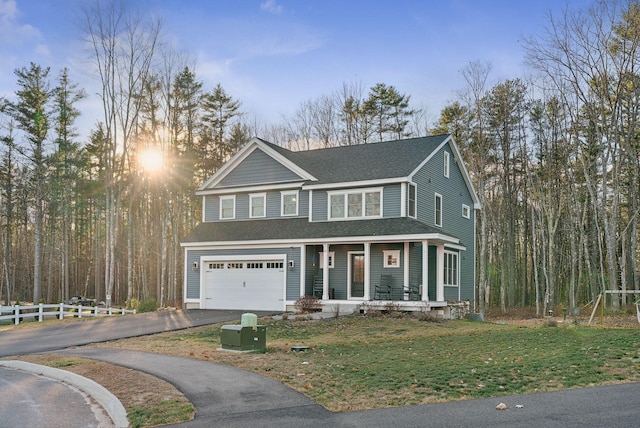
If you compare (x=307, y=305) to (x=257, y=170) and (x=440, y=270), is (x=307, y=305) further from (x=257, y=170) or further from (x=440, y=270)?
(x=257, y=170)

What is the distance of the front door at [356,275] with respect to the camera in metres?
24.9

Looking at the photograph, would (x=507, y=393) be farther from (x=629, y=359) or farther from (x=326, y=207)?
(x=326, y=207)

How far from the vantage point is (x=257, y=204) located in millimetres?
28328

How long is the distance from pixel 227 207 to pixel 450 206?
11.1 metres

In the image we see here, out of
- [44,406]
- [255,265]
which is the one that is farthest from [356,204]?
[44,406]

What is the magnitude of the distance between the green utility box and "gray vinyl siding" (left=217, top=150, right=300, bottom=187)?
13.8 meters

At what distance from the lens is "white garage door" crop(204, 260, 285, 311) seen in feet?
84.9

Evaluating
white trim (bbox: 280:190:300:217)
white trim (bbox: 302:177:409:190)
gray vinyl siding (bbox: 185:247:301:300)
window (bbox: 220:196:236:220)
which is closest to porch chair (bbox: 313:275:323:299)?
gray vinyl siding (bbox: 185:247:301:300)

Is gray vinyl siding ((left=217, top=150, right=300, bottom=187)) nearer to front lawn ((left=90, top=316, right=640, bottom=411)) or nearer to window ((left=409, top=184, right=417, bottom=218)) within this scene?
window ((left=409, top=184, right=417, bottom=218))

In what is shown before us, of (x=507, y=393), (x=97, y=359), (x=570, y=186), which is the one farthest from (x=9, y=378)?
(x=570, y=186)

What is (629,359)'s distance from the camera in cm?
1135

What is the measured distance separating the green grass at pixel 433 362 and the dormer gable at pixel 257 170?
1022 centimetres

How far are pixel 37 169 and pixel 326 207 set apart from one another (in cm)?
2140

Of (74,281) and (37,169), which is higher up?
(37,169)
